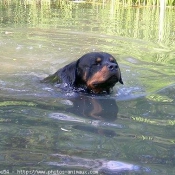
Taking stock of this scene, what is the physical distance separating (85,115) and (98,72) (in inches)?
45.8

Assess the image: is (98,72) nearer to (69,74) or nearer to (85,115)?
(69,74)

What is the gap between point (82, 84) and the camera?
5332 millimetres

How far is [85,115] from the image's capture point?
3984mm

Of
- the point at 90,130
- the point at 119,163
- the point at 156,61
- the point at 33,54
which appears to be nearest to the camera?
the point at 119,163

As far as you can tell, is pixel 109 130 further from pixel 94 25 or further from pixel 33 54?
pixel 94 25

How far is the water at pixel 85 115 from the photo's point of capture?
9.12 feet

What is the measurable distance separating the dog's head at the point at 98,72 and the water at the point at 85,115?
0.56 feet

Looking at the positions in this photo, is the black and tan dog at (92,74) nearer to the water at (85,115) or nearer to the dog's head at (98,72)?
the dog's head at (98,72)

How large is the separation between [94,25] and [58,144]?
30.6ft

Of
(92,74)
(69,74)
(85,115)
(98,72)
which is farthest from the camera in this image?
(69,74)

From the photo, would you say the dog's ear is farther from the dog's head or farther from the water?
the water

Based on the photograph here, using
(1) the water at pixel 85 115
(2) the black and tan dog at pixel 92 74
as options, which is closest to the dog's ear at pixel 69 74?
(2) the black and tan dog at pixel 92 74

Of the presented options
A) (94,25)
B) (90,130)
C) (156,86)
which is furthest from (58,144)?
(94,25)

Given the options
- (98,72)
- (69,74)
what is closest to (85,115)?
(98,72)
